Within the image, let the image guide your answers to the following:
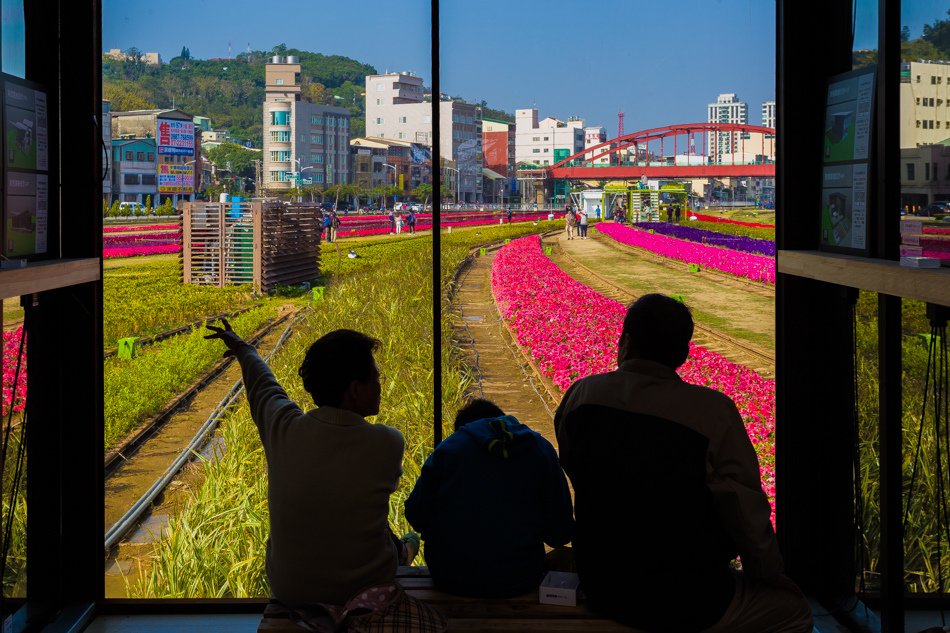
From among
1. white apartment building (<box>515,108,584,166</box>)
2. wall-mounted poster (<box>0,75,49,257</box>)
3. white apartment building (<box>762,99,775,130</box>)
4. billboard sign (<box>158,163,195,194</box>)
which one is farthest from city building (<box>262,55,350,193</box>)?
white apartment building (<box>762,99,775,130</box>)

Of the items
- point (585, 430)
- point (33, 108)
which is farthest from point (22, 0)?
point (585, 430)

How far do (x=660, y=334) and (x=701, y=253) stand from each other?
3711 mm

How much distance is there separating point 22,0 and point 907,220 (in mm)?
2398

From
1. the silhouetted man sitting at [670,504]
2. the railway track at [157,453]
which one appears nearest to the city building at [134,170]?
the railway track at [157,453]

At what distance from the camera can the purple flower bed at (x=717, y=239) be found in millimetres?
5402

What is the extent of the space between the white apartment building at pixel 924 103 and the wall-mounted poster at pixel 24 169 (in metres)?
2.25

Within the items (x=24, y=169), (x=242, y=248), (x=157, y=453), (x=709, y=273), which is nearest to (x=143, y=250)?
(x=242, y=248)

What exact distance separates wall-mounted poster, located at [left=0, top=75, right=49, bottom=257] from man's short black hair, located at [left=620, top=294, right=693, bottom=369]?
155cm

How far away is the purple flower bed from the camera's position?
5402 millimetres

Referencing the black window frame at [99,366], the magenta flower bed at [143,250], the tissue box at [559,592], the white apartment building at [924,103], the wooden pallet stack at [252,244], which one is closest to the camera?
the tissue box at [559,592]

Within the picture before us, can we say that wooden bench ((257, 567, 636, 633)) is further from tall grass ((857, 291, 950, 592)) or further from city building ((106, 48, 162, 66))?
city building ((106, 48, 162, 66))

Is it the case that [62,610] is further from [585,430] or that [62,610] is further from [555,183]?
[555,183]

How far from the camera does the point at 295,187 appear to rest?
4.29 meters

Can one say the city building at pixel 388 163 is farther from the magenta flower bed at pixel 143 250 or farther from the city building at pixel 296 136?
the magenta flower bed at pixel 143 250
